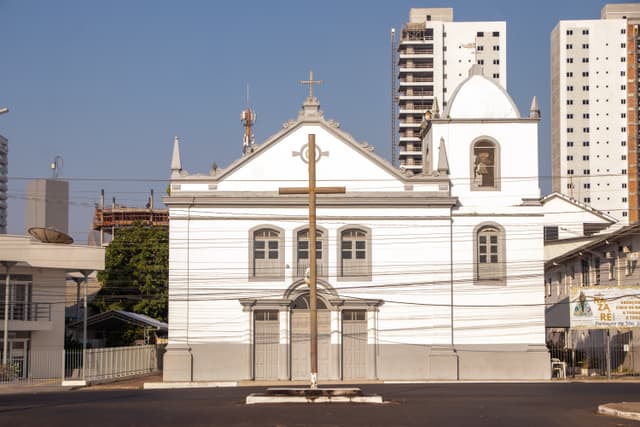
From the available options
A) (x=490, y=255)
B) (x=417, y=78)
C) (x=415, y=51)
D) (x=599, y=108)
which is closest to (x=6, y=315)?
(x=490, y=255)

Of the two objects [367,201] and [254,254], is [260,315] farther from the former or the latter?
[367,201]

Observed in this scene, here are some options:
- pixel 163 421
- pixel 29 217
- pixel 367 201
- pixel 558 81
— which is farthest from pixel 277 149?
pixel 558 81

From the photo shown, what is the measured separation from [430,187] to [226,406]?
19.5m

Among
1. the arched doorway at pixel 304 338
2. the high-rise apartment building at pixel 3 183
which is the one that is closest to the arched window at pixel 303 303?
the arched doorway at pixel 304 338

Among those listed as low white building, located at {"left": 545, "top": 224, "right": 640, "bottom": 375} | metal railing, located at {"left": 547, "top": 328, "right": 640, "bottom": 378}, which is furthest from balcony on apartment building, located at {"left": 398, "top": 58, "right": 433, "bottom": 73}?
metal railing, located at {"left": 547, "top": 328, "right": 640, "bottom": 378}

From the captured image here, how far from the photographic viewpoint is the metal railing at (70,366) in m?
45.4

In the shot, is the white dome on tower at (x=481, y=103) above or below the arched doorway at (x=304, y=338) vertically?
above

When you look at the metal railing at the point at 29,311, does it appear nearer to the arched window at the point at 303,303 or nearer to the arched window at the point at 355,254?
the arched window at the point at 303,303

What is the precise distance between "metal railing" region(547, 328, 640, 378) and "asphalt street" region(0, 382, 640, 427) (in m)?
12.3

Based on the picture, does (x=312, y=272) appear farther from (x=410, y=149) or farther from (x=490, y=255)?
(x=410, y=149)

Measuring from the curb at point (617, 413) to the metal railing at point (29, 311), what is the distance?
95.6ft

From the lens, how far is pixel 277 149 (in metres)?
45.5

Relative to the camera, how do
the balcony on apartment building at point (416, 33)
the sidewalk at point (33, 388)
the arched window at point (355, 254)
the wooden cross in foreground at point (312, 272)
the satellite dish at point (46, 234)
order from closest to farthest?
the wooden cross in foreground at point (312, 272) → the sidewalk at point (33, 388) → the arched window at point (355, 254) → the satellite dish at point (46, 234) → the balcony on apartment building at point (416, 33)

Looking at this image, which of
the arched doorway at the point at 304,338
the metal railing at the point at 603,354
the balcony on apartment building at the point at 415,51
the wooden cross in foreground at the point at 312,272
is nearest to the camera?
the wooden cross in foreground at the point at 312,272
